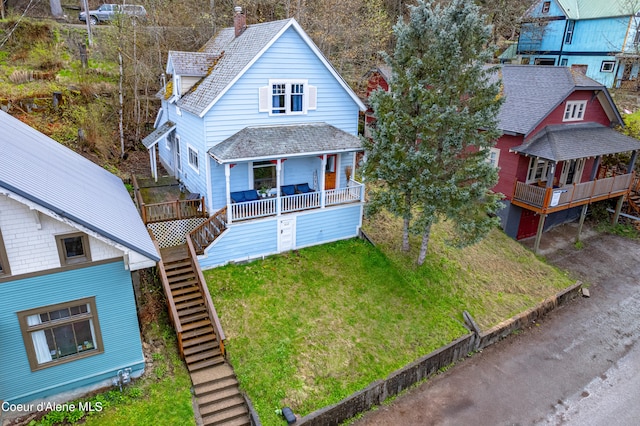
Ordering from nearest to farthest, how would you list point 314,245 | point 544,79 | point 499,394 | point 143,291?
1. point 499,394
2. point 143,291
3. point 314,245
4. point 544,79

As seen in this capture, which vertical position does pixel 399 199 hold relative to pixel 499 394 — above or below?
above

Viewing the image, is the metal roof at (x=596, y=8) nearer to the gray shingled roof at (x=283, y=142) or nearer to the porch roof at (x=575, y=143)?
A: the porch roof at (x=575, y=143)

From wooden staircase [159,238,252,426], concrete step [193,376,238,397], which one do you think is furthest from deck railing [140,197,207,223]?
concrete step [193,376,238,397]

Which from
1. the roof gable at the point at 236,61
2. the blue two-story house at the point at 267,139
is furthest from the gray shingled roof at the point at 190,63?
the roof gable at the point at 236,61

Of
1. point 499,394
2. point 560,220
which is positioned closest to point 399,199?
point 499,394

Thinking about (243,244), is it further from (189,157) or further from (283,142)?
(189,157)

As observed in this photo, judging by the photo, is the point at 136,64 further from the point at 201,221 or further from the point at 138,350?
the point at 138,350

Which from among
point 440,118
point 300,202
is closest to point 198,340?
point 300,202
